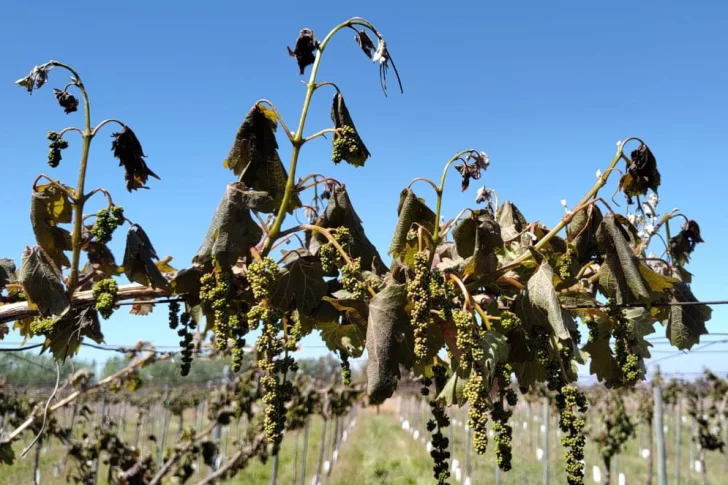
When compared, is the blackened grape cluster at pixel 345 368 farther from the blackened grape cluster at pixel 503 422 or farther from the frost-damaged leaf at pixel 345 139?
the frost-damaged leaf at pixel 345 139

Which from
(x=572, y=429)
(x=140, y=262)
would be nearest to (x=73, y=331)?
(x=140, y=262)

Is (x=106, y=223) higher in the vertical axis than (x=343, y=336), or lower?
higher

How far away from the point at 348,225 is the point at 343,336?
13.0 inches

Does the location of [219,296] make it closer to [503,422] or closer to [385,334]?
[385,334]

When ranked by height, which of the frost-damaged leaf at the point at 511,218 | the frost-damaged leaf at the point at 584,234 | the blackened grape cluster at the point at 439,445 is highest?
the frost-damaged leaf at the point at 511,218

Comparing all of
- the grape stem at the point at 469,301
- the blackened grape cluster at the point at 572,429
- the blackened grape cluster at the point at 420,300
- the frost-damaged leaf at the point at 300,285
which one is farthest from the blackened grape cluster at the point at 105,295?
the blackened grape cluster at the point at 572,429

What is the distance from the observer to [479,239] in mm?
1522

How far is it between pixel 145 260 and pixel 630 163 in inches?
52.6

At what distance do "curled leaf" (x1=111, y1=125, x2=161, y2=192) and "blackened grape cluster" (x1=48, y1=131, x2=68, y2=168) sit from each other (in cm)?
17

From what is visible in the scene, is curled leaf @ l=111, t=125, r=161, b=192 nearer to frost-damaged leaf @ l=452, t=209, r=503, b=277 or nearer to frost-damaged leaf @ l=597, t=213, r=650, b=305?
frost-damaged leaf @ l=452, t=209, r=503, b=277

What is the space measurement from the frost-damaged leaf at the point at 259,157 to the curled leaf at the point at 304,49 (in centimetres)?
16

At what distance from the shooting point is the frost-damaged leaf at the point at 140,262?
1.53m

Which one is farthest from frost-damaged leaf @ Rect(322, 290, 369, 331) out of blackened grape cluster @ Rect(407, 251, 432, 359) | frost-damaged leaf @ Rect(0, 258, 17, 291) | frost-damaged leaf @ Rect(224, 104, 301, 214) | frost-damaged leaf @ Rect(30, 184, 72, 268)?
frost-damaged leaf @ Rect(0, 258, 17, 291)

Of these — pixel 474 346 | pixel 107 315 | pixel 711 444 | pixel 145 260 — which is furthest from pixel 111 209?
pixel 711 444
